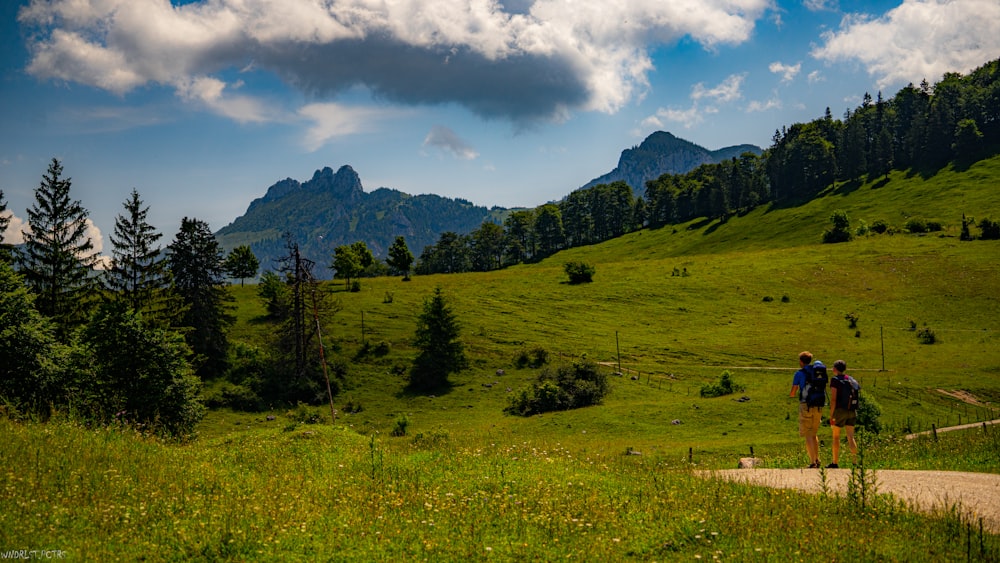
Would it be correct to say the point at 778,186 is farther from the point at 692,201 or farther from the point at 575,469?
the point at 575,469

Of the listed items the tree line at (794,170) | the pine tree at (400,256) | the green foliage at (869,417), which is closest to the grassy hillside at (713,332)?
the green foliage at (869,417)

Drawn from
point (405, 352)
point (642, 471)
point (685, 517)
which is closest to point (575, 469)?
point (642, 471)

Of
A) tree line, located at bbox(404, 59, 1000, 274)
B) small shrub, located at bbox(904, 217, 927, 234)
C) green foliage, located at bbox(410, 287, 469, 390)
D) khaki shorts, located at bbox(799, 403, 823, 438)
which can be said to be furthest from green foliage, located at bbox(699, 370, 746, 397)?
tree line, located at bbox(404, 59, 1000, 274)

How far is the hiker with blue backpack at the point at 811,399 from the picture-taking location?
52.9ft

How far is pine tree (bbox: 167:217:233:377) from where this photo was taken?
2456 inches

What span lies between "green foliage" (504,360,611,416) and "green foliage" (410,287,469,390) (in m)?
11.3

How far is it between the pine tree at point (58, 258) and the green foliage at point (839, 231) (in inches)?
5269

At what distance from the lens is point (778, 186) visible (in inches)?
→ 7028

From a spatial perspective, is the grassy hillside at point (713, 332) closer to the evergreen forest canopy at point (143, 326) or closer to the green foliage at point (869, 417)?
the green foliage at point (869, 417)

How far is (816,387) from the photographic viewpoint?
16188mm

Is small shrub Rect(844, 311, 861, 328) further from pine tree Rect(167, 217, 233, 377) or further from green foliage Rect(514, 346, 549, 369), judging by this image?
pine tree Rect(167, 217, 233, 377)

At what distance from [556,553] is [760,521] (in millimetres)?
3921

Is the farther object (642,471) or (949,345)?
(949,345)

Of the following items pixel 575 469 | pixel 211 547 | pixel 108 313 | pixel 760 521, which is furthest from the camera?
pixel 108 313
